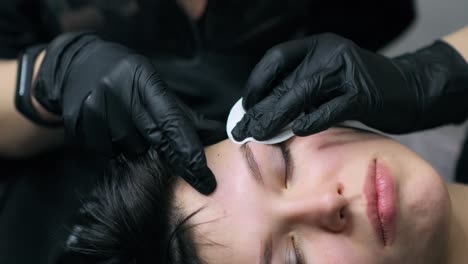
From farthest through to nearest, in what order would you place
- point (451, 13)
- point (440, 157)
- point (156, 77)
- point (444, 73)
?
1. point (451, 13)
2. point (440, 157)
3. point (444, 73)
4. point (156, 77)

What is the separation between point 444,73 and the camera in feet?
3.48

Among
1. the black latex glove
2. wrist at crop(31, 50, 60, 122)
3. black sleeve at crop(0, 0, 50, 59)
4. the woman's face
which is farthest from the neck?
black sleeve at crop(0, 0, 50, 59)

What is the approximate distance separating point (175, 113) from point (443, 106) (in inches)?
25.7

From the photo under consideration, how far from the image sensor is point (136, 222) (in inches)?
36.7

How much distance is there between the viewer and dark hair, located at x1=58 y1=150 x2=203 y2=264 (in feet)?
2.96

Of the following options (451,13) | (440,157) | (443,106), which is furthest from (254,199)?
(451,13)

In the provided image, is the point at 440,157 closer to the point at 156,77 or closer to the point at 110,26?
the point at 156,77

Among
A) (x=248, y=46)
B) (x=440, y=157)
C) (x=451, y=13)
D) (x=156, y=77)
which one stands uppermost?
(x=156, y=77)

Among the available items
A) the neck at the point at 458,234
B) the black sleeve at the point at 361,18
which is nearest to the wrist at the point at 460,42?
the black sleeve at the point at 361,18

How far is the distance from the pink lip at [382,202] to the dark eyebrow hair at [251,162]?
8.0 inches

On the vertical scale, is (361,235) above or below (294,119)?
below

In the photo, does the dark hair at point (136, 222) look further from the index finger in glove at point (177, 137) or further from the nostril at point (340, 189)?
the nostril at point (340, 189)

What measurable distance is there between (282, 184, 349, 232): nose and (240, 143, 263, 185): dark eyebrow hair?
72mm

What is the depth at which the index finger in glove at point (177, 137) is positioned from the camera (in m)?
0.86
